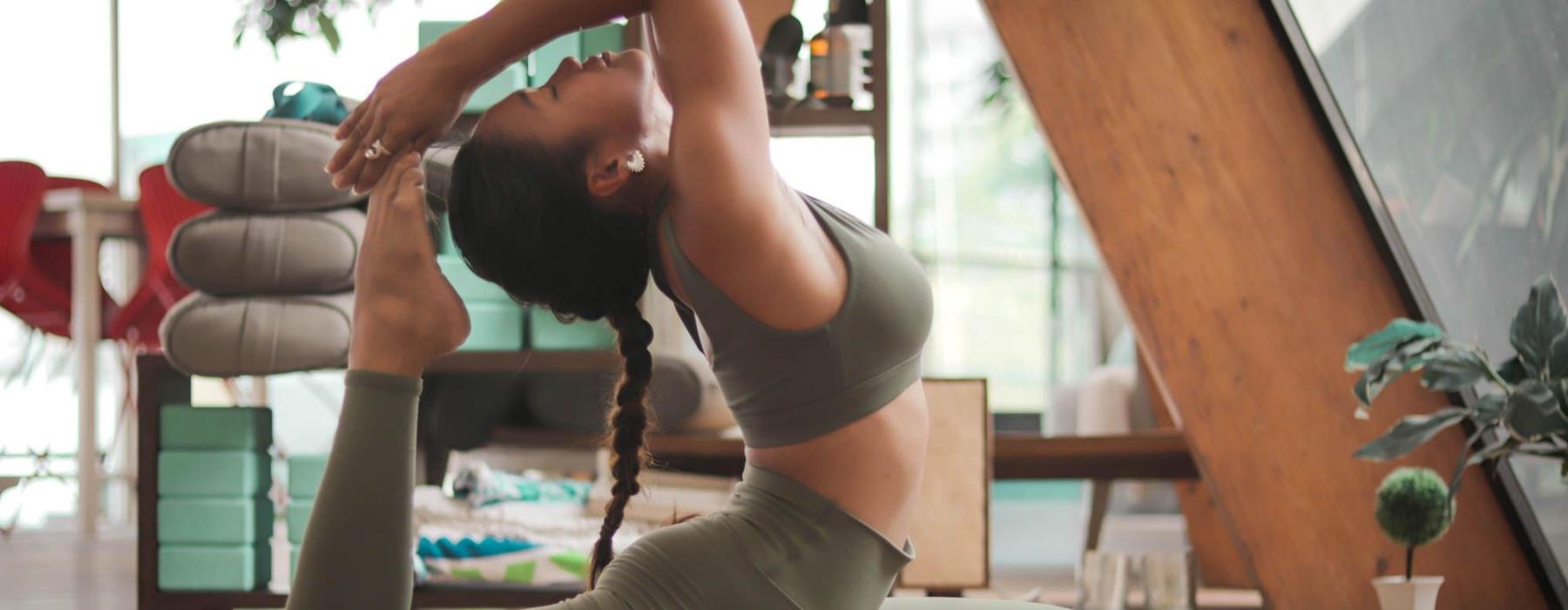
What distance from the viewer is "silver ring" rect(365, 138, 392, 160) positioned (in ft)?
3.60

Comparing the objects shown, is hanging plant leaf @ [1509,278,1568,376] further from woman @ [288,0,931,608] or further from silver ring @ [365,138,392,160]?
silver ring @ [365,138,392,160]

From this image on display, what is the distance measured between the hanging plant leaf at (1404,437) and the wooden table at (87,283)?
3.87 meters

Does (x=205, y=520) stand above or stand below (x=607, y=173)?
below

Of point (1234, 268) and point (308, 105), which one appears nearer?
point (308, 105)

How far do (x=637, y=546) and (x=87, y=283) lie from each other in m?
4.15

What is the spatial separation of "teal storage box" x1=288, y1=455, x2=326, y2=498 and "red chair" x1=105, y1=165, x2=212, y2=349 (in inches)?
65.8

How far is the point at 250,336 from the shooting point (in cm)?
270

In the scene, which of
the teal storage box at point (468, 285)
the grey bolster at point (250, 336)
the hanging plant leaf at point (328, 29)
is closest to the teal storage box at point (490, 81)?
the teal storage box at point (468, 285)

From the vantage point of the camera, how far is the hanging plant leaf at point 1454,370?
2.55m

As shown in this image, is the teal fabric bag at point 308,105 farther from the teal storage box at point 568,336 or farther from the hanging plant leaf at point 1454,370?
the hanging plant leaf at point 1454,370

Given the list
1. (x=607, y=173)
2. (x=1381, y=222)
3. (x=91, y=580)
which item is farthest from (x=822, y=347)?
(x=91, y=580)

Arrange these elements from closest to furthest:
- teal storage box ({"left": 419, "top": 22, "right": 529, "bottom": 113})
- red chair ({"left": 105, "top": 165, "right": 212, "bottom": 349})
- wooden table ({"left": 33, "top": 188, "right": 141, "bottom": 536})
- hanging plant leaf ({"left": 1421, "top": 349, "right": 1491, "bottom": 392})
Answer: hanging plant leaf ({"left": 1421, "top": 349, "right": 1491, "bottom": 392})
teal storage box ({"left": 419, "top": 22, "right": 529, "bottom": 113})
red chair ({"left": 105, "top": 165, "right": 212, "bottom": 349})
wooden table ({"left": 33, "top": 188, "right": 141, "bottom": 536})

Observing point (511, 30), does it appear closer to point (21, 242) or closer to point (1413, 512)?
point (1413, 512)

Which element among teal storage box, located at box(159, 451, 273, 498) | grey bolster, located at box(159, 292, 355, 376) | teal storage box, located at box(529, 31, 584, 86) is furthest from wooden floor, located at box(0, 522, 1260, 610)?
teal storage box, located at box(529, 31, 584, 86)
